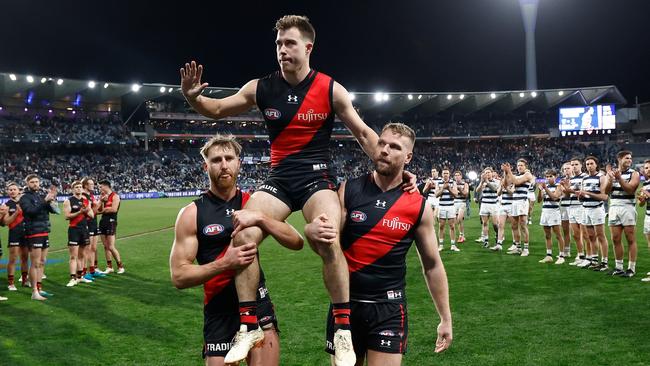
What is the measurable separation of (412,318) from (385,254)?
16.0ft

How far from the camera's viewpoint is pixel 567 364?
6.29 metres

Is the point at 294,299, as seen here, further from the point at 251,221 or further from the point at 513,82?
the point at 513,82

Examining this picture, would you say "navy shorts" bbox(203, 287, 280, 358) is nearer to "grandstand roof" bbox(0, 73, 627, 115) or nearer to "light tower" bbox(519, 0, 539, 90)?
"grandstand roof" bbox(0, 73, 627, 115)

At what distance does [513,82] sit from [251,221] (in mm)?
81493

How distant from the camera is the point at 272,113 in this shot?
468 centimetres

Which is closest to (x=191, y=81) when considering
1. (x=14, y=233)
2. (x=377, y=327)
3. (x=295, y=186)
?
(x=295, y=186)

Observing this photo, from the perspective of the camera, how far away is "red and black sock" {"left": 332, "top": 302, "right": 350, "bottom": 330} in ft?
13.0

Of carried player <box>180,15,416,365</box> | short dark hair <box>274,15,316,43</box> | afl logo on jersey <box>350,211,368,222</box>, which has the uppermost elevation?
short dark hair <box>274,15,316,43</box>

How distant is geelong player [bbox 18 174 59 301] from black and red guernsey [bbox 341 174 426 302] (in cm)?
948

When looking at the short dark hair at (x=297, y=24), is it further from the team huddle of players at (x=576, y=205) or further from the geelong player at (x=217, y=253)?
the team huddle of players at (x=576, y=205)

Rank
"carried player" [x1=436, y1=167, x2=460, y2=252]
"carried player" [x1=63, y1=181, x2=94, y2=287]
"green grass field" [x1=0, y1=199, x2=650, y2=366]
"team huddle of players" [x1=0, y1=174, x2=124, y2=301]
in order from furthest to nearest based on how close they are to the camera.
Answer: "carried player" [x1=436, y1=167, x2=460, y2=252] → "carried player" [x1=63, y1=181, x2=94, y2=287] → "team huddle of players" [x1=0, y1=174, x2=124, y2=301] → "green grass field" [x1=0, y1=199, x2=650, y2=366]

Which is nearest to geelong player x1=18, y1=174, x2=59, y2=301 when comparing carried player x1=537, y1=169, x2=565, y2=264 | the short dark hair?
the short dark hair

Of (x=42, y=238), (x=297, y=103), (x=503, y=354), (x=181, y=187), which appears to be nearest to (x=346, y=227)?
(x=297, y=103)

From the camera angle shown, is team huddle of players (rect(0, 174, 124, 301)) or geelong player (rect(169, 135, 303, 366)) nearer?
geelong player (rect(169, 135, 303, 366))
